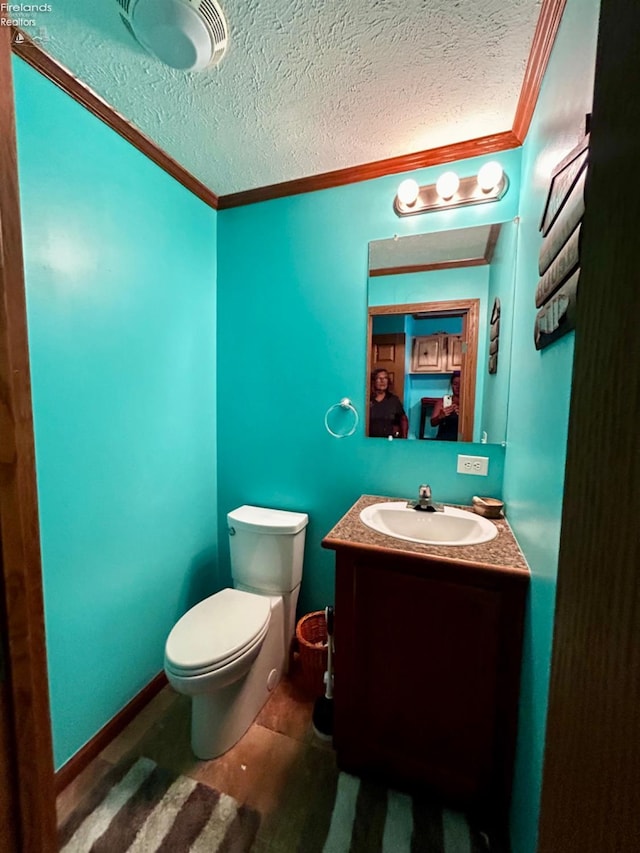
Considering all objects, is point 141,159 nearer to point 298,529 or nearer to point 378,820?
point 298,529

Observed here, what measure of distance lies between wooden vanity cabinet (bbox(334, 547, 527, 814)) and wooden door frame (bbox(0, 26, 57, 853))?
2.59 ft

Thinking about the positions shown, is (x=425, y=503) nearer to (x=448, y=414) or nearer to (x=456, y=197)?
(x=448, y=414)

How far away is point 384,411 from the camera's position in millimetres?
1590

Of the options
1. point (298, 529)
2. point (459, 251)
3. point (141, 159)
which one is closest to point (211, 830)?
point (298, 529)

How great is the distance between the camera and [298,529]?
1596 millimetres

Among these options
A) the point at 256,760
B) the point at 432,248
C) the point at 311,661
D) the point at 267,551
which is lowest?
the point at 256,760

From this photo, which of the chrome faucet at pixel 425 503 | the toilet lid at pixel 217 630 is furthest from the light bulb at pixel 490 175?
the toilet lid at pixel 217 630

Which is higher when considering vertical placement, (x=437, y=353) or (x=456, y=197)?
(x=456, y=197)

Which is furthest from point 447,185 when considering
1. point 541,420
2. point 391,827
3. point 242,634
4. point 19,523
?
point 391,827

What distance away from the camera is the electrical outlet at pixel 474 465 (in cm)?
145

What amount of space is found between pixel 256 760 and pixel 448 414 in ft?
5.19

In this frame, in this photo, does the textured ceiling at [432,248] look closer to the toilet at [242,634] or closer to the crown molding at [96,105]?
the crown molding at [96,105]

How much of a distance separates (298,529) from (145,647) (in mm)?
855

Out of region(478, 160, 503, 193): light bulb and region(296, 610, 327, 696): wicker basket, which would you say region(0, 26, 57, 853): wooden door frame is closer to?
region(296, 610, 327, 696): wicker basket
